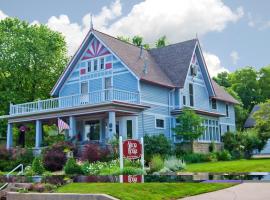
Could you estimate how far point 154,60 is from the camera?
3797cm

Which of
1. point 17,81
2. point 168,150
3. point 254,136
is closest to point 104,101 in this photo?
point 168,150

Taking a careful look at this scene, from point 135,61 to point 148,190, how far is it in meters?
21.1

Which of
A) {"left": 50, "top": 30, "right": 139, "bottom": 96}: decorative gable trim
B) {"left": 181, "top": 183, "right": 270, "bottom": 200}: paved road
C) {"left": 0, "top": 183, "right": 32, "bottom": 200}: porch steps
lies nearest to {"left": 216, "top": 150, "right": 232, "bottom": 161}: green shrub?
{"left": 50, "top": 30, "right": 139, "bottom": 96}: decorative gable trim

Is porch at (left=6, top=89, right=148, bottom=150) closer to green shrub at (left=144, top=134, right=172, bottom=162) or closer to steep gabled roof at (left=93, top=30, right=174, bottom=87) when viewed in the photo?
A: green shrub at (left=144, top=134, right=172, bottom=162)

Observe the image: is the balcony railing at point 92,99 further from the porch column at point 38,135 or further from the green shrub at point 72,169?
the green shrub at point 72,169

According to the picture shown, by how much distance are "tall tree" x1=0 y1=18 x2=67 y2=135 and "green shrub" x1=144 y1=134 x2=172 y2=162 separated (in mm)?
18428

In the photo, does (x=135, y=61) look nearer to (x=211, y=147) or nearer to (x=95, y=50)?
(x=95, y=50)

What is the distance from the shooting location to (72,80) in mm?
35719

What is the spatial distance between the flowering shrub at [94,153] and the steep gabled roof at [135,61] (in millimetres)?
7656

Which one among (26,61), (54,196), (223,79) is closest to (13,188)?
(54,196)

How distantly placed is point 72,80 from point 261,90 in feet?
126

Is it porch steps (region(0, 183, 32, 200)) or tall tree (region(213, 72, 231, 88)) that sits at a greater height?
tall tree (region(213, 72, 231, 88))

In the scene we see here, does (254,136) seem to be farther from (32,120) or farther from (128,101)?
(32,120)

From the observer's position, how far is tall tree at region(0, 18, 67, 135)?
1679 inches
